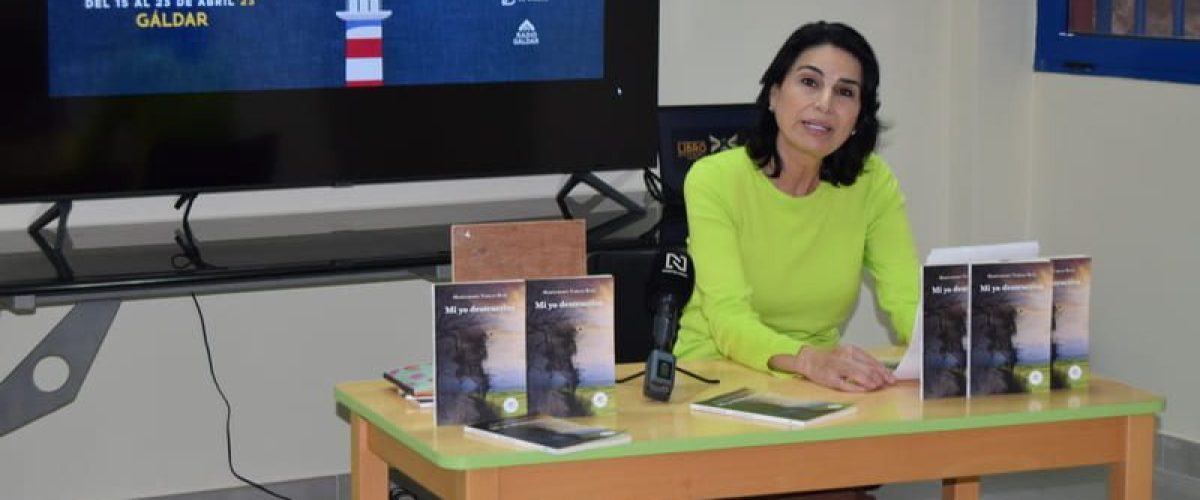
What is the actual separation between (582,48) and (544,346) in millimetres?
1765

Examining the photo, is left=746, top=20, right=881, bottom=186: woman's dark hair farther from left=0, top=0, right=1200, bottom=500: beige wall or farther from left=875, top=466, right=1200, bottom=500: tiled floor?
left=875, top=466, right=1200, bottom=500: tiled floor

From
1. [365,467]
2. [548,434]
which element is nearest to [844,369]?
Answer: [548,434]

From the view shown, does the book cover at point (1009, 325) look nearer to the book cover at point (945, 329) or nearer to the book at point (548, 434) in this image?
the book cover at point (945, 329)

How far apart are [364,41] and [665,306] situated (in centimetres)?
158

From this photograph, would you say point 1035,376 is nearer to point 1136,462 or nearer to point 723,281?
point 1136,462

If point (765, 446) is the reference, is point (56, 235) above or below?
above

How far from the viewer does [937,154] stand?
567 centimetres

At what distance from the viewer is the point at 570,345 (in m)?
3.11

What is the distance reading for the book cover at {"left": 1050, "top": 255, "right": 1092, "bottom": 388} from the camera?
11.1ft

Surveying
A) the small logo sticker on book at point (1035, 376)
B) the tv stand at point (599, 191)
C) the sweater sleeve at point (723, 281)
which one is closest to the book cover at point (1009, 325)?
the small logo sticker on book at point (1035, 376)

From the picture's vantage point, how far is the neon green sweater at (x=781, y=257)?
364cm

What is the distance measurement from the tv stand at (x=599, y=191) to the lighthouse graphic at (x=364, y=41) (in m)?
0.60

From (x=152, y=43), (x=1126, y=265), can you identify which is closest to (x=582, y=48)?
(x=152, y=43)

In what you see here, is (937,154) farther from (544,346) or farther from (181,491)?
(544,346)
